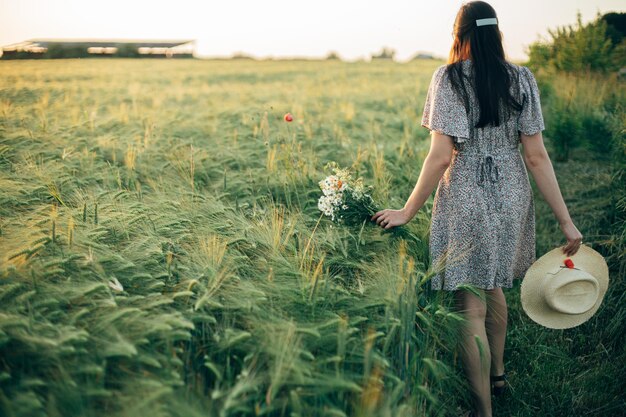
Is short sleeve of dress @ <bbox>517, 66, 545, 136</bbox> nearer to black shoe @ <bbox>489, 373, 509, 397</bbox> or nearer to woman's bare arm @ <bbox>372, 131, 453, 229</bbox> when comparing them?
woman's bare arm @ <bbox>372, 131, 453, 229</bbox>

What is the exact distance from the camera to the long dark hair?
2037 mm

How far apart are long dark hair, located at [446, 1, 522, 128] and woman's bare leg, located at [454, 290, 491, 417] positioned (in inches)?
33.3

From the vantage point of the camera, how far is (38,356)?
5.36 ft

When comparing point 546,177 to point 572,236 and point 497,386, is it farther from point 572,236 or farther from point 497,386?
point 497,386

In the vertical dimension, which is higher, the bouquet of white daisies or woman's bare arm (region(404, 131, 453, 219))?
woman's bare arm (region(404, 131, 453, 219))

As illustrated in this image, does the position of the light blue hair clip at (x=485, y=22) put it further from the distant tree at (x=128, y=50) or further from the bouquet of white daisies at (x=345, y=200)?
the distant tree at (x=128, y=50)

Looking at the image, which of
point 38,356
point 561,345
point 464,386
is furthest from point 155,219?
point 561,345

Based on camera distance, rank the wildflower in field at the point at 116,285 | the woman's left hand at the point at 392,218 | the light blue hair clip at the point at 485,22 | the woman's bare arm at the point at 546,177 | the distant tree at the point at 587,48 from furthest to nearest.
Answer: the distant tree at the point at 587,48 < the woman's left hand at the point at 392,218 < the woman's bare arm at the point at 546,177 < the light blue hair clip at the point at 485,22 < the wildflower in field at the point at 116,285

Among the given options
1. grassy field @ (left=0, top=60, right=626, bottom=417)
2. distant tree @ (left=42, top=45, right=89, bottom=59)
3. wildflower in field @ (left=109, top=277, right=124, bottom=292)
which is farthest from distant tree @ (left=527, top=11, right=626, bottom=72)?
distant tree @ (left=42, top=45, right=89, bottom=59)

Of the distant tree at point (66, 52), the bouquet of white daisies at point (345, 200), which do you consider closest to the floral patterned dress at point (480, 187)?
the bouquet of white daisies at point (345, 200)

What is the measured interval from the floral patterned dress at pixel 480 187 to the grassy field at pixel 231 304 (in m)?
0.25

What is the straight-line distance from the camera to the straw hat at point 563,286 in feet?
7.29

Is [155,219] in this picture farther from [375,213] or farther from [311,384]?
[311,384]

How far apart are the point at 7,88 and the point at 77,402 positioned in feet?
21.1
